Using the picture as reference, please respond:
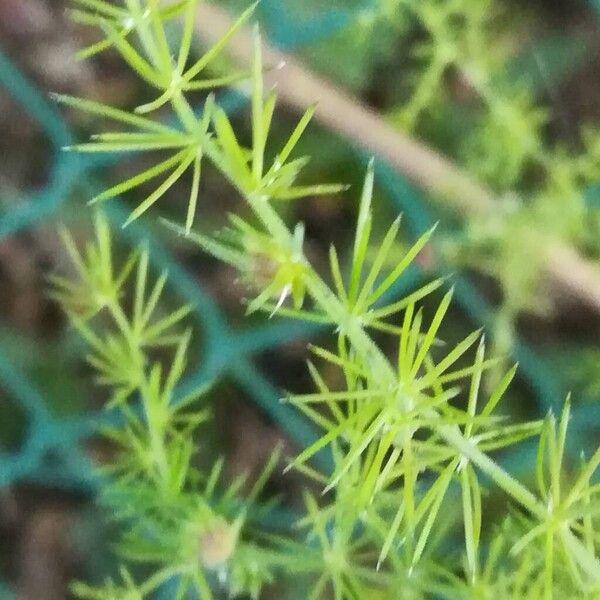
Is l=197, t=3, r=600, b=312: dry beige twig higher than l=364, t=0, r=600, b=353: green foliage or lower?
lower

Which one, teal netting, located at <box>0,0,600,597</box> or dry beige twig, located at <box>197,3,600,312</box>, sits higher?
dry beige twig, located at <box>197,3,600,312</box>

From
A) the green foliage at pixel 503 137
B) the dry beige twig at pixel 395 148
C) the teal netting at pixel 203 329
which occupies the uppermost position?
the green foliage at pixel 503 137

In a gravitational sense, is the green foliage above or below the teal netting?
above

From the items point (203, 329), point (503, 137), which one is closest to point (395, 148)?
point (503, 137)

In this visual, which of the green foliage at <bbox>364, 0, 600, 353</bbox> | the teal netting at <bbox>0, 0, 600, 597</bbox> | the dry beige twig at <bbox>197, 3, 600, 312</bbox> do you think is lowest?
the teal netting at <bbox>0, 0, 600, 597</bbox>

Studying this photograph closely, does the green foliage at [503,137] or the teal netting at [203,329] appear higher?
the green foliage at [503,137]

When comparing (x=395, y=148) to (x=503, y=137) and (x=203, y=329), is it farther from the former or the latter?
(x=203, y=329)
